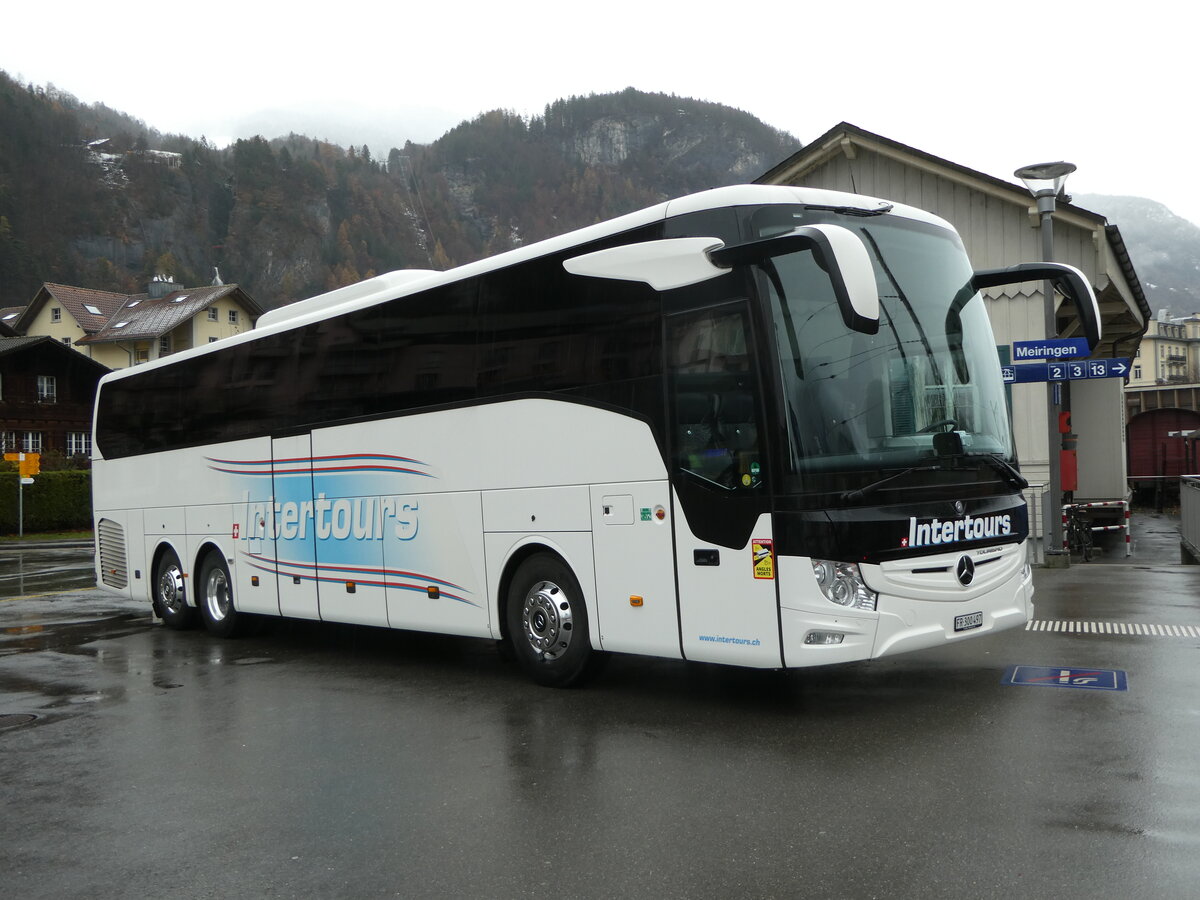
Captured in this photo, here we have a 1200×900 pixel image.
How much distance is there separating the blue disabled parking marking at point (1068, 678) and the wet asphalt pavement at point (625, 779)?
0.14ft

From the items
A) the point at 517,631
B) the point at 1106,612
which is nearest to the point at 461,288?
the point at 517,631

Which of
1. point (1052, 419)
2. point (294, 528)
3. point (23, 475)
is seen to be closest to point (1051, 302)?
point (1052, 419)

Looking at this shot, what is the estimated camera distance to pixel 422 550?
32.6 ft

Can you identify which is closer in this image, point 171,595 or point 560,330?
point 560,330

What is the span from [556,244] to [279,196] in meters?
134

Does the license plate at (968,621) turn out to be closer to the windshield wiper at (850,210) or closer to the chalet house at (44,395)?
the windshield wiper at (850,210)

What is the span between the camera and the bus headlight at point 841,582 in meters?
7.00

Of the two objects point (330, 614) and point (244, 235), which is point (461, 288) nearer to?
point (330, 614)

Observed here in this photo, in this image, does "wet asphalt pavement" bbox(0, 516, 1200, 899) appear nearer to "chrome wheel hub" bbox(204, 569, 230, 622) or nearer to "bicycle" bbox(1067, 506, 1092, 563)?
"chrome wheel hub" bbox(204, 569, 230, 622)

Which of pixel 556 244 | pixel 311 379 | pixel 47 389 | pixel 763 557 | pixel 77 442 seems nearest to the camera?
pixel 763 557

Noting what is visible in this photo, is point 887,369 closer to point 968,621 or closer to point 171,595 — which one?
point 968,621

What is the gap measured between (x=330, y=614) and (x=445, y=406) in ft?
9.31

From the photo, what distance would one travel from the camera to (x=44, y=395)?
5928 cm

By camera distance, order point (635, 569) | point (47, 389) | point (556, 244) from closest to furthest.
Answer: point (635, 569)
point (556, 244)
point (47, 389)
